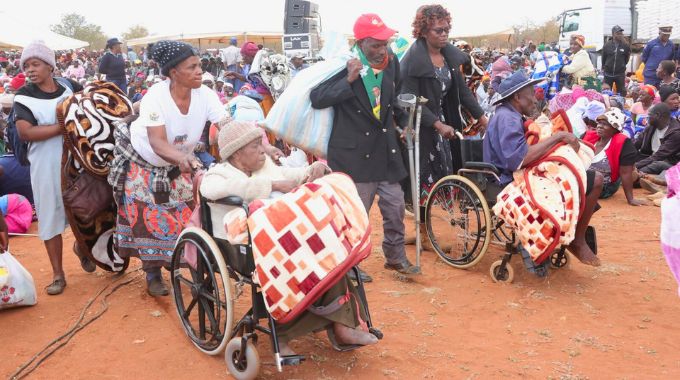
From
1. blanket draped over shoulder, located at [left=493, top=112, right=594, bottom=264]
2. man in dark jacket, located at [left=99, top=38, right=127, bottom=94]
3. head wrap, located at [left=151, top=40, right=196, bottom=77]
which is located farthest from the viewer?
man in dark jacket, located at [left=99, top=38, right=127, bottom=94]

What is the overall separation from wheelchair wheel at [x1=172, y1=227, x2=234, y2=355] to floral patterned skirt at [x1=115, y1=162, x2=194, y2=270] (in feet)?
1.93

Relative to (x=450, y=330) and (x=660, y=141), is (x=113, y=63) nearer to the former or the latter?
(x=660, y=141)

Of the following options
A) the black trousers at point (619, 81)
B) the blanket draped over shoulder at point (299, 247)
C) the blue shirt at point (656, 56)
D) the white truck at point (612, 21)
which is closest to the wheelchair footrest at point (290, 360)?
the blanket draped over shoulder at point (299, 247)

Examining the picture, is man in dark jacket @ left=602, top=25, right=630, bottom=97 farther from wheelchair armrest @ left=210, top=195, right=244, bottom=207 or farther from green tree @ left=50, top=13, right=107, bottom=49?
green tree @ left=50, top=13, right=107, bottom=49

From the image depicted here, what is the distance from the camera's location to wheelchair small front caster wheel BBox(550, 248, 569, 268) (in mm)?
5133

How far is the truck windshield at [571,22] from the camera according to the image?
22766 mm

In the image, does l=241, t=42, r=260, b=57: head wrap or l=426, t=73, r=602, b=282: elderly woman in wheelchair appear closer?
l=426, t=73, r=602, b=282: elderly woman in wheelchair

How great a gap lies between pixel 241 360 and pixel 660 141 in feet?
23.3

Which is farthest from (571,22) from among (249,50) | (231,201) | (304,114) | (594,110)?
(231,201)

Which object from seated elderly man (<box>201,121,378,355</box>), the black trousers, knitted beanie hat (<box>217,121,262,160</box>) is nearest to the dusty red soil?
seated elderly man (<box>201,121,378,355</box>)

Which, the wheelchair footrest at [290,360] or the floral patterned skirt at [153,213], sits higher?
the floral patterned skirt at [153,213]

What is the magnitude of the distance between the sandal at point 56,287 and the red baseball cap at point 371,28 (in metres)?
2.99

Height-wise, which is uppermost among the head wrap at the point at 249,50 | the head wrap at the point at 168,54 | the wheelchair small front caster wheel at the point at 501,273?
the head wrap at the point at 249,50

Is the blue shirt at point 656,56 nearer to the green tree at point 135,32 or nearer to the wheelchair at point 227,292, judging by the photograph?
the wheelchair at point 227,292
